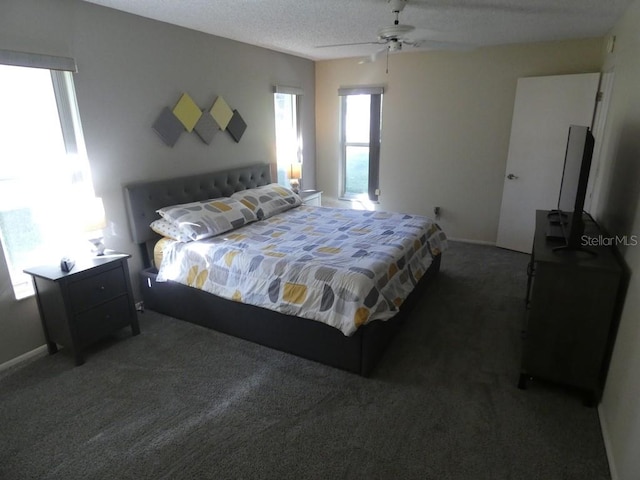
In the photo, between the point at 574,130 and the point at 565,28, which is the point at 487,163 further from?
the point at 574,130

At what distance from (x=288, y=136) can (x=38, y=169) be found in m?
3.18

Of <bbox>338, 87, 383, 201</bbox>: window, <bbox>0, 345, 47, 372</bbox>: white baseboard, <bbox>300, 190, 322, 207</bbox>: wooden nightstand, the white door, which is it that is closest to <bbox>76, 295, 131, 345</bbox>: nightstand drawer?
<bbox>0, 345, 47, 372</bbox>: white baseboard

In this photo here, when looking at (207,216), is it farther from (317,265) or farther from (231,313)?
(317,265)

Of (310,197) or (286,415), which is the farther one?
(310,197)

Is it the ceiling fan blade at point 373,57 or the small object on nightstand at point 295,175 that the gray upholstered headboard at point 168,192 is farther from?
the ceiling fan blade at point 373,57

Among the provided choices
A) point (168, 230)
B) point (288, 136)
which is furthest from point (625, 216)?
point (288, 136)

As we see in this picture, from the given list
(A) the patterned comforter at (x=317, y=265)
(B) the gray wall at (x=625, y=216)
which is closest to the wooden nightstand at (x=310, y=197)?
(A) the patterned comforter at (x=317, y=265)

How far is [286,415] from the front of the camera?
2137 millimetres

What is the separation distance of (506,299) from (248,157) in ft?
10.1

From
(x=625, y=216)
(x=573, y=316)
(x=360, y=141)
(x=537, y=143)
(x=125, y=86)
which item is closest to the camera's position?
(x=573, y=316)

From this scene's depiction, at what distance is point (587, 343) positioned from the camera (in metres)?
2.09

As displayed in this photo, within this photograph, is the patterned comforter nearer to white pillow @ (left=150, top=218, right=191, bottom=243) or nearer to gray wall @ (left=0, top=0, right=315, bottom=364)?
white pillow @ (left=150, top=218, right=191, bottom=243)

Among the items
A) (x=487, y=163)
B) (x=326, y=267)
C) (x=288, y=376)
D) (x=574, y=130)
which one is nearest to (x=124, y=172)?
(x=326, y=267)

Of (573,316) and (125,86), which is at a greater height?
(125,86)
